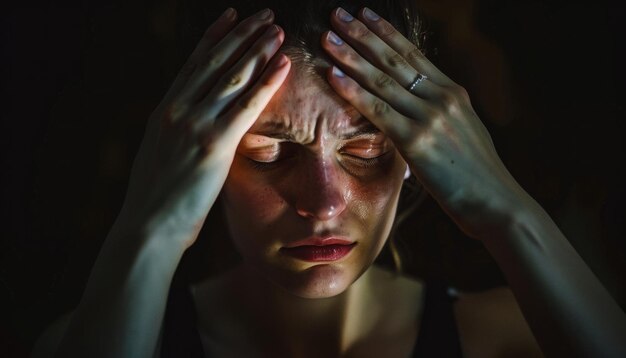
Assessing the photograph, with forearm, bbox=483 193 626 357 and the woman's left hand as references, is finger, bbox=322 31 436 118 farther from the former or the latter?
forearm, bbox=483 193 626 357

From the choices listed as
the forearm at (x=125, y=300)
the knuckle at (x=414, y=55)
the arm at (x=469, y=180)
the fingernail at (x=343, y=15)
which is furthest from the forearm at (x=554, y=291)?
the forearm at (x=125, y=300)

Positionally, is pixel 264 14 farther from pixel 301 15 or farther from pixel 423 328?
pixel 423 328

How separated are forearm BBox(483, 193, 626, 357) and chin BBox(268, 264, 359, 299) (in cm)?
23

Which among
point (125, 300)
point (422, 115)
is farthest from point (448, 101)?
point (125, 300)

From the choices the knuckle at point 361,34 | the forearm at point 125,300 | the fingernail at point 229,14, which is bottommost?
the forearm at point 125,300

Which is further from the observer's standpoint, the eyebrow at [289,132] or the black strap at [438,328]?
the black strap at [438,328]

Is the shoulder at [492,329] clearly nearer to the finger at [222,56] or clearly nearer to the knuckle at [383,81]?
the knuckle at [383,81]

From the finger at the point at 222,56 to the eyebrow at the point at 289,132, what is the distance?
4.2 inches

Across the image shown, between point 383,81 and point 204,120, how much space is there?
0.86ft

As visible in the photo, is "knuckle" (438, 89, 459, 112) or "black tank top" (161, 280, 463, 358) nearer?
"knuckle" (438, 89, 459, 112)

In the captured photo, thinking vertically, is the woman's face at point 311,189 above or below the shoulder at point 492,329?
above

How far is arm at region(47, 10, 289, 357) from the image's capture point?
887mm

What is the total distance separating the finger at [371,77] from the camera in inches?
35.1

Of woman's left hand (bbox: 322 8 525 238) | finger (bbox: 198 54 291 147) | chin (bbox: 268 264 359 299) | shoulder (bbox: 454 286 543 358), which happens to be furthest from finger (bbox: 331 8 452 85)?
shoulder (bbox: 454 286 543 358)
